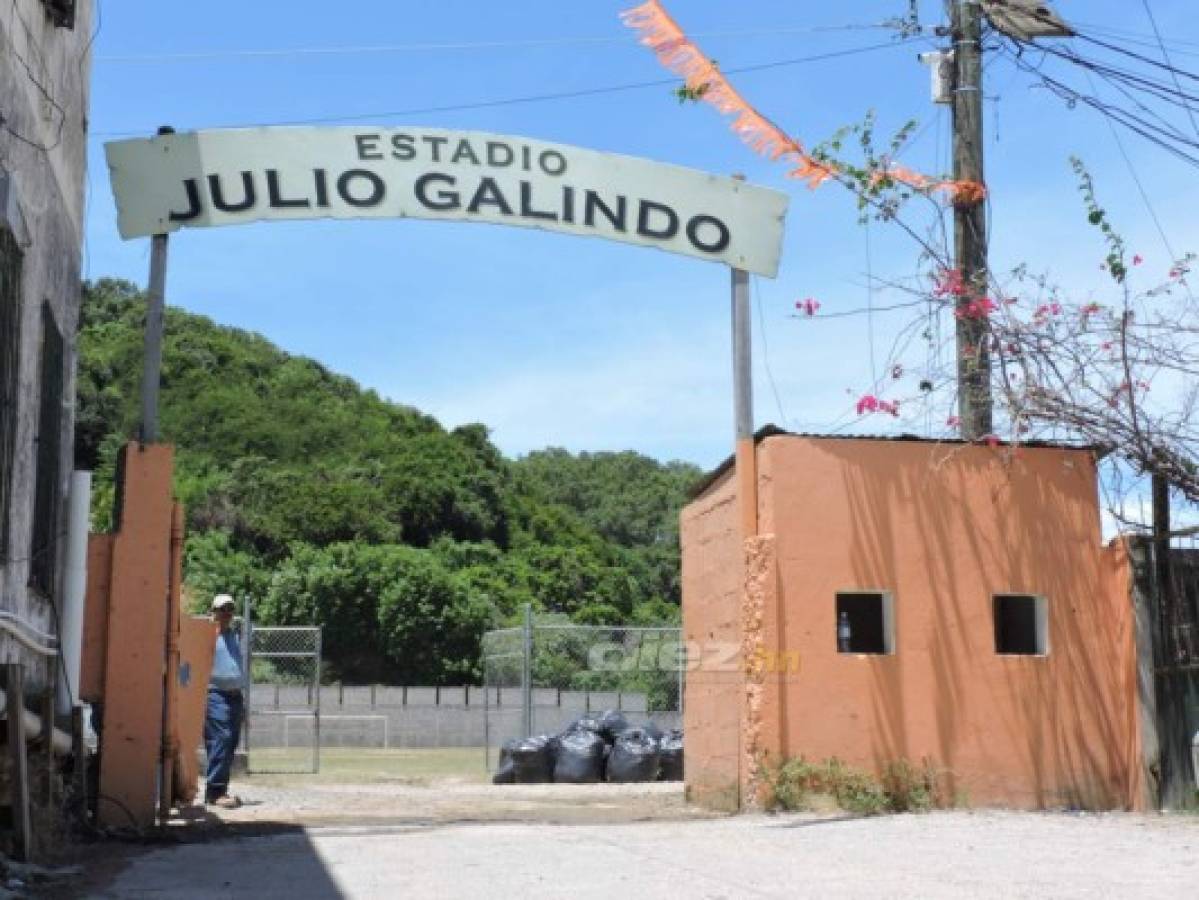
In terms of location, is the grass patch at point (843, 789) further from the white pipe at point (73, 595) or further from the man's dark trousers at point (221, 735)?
the white pipe at point (73, 595)

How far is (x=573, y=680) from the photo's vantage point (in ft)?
99.0

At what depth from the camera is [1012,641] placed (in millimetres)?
12828

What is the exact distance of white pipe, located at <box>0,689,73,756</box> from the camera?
781 cm

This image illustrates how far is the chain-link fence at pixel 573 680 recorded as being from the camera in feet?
76.1

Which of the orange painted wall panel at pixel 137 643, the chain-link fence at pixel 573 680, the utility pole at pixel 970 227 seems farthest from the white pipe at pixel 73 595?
the chain-link fence at pixel 573 680

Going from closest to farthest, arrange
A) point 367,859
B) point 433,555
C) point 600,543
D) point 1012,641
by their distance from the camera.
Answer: point 367,859, point 1012,641, point 433,555, point 600,543

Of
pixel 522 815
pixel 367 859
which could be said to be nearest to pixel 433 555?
pixel 522 815

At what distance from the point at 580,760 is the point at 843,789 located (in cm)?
648

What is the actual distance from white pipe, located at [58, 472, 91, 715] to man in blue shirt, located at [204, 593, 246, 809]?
242 centimetres

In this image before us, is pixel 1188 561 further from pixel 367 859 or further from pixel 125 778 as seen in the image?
pixel 125 778

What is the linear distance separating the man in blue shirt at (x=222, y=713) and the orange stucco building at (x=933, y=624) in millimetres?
4033

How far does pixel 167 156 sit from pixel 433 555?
38137 millimetres

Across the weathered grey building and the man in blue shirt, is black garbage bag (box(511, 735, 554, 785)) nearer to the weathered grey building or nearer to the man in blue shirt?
the man in blue shirt

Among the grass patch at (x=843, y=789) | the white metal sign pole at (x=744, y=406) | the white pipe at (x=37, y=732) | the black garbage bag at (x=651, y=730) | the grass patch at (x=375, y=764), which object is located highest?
the white metal sign pole at (x=744, y=406)
